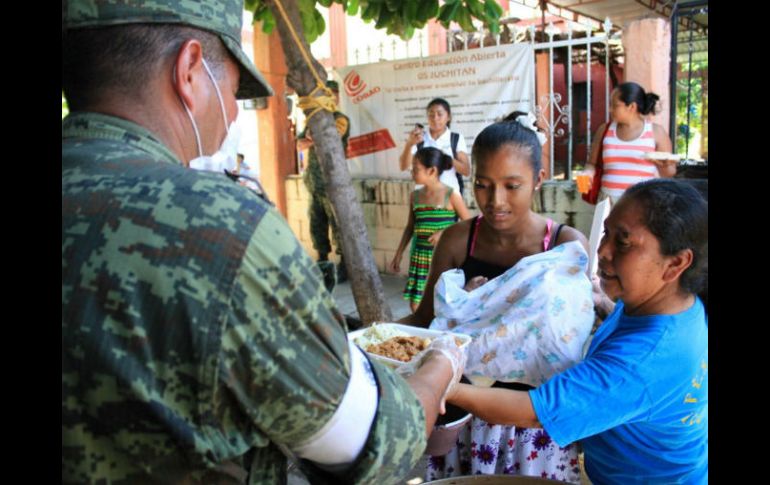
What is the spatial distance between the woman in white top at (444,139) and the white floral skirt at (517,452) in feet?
12.1

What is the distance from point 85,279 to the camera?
88 centimetres

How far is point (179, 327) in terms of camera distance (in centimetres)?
89

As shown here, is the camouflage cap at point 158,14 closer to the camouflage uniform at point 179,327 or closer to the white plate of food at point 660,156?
the camouflage uniform at point 179,327

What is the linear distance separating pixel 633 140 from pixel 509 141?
3.26m

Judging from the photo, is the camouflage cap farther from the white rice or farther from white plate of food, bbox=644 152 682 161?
white plate of food, bbox=644 152 682 161

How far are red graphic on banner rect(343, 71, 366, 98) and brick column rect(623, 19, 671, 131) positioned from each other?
3.18 m

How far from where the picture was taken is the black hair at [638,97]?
4902 mm

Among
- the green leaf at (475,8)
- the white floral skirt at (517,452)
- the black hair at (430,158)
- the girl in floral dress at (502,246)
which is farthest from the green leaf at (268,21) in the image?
the white floral skirt at (517,452)

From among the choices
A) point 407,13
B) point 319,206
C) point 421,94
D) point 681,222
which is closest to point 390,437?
point 681,222

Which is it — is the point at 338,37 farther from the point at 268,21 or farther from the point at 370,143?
the point at 268,21

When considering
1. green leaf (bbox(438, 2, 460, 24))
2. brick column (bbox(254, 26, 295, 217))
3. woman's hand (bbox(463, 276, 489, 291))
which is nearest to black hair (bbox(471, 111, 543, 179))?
woman's hand (bbox(463, 276, 489, 291))
